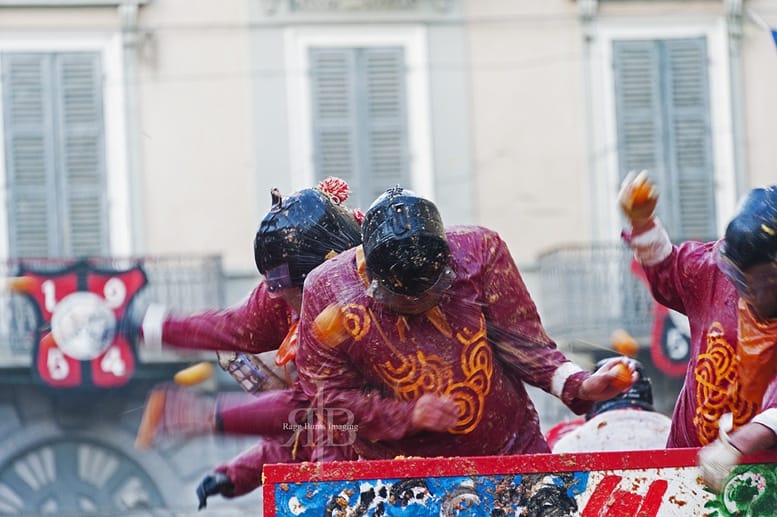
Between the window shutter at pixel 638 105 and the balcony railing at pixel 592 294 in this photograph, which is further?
the window shutter at pixel 638 105

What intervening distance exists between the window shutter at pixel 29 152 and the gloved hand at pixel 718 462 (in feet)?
51.8

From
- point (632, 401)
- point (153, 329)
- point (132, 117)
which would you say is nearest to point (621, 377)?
point (632, 401)

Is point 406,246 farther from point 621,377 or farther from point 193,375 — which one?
point 193,375

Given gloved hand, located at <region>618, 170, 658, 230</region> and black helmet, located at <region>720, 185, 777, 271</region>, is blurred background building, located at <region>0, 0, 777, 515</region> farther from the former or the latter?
black helmet, located at <region>720, 185, 777, 271</region>

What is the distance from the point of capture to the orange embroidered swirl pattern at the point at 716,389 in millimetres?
5184

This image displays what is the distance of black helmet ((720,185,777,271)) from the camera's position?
4.75m

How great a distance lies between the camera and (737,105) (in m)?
20.4

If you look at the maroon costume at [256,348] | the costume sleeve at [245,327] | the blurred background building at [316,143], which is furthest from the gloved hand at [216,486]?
the blurred background building at [316,143]

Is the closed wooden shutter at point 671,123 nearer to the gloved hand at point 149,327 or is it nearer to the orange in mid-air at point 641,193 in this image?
the gloved hand at point 149,327

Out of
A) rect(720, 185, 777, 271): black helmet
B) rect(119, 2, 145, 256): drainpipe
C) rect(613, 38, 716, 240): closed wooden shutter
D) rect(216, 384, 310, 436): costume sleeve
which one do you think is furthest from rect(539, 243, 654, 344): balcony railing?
rect(720, 185, 777, 271): black helmet

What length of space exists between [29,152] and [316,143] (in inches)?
119

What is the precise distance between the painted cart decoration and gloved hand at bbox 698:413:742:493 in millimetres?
29

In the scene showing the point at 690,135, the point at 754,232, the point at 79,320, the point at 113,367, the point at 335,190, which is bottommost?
the point at 113,367

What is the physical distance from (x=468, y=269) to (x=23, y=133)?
49.2 ft
